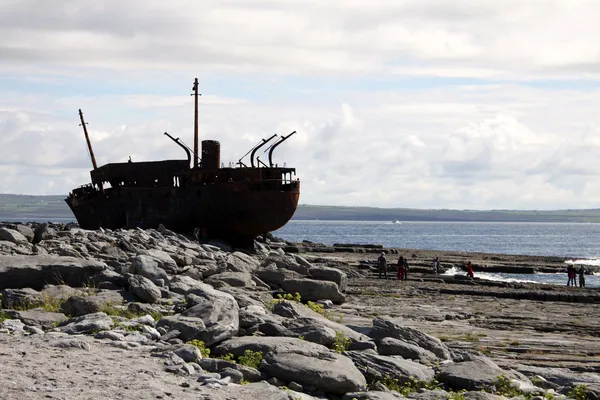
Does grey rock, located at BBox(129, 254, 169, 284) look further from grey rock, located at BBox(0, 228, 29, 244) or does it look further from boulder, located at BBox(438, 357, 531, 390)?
grey rock, located at BBox(0, 228, 29, 244)

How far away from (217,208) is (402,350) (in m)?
25.4

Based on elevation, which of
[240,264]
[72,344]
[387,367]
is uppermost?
[240,264]

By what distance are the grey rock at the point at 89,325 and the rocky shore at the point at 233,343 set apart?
2 cm

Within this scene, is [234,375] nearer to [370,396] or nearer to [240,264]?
[370,396]

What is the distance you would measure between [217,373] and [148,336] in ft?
5.91

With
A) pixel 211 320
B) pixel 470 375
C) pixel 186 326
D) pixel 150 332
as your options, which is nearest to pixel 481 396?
pixel 470 375

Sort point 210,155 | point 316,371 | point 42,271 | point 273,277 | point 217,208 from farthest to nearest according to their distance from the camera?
point 210,155 < point 217,208 < point 273,277 < point 42,271 < point 316,371

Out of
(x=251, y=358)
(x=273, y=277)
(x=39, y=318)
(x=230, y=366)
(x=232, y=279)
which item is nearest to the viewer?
(x=230, y=366)

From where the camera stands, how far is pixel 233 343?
11430mm

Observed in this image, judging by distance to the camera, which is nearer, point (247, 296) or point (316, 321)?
point (316, 321)

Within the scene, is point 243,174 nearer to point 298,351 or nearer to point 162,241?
point 162,241

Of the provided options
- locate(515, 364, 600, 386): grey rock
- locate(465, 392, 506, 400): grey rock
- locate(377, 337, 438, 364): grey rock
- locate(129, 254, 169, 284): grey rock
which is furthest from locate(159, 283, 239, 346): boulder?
locate(515, 364, 600, 386): grey rock

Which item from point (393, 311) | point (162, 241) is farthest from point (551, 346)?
point (162, 241)

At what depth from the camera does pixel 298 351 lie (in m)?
11.0
